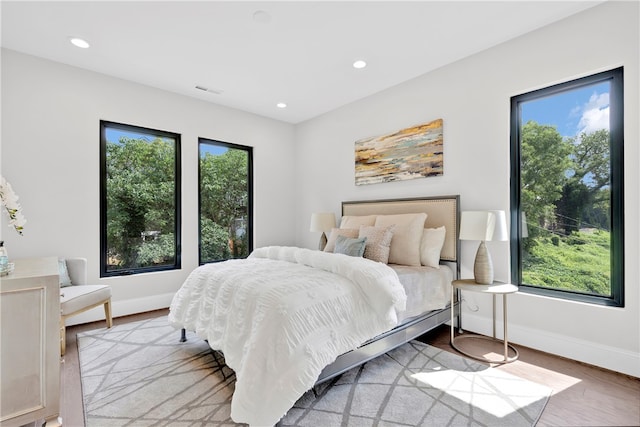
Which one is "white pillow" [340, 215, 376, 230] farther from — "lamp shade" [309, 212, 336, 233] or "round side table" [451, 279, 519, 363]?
"round side table" [451, 279, 519, 363]

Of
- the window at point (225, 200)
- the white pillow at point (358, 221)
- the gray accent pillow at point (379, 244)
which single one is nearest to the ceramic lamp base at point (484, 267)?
the gray accent pillow at point (379, 244)

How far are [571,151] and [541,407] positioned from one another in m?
2.02

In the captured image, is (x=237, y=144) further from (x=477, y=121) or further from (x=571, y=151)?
(x=571, y=151)

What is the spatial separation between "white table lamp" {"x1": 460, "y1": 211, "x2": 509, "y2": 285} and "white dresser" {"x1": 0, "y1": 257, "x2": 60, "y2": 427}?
9.40 feet

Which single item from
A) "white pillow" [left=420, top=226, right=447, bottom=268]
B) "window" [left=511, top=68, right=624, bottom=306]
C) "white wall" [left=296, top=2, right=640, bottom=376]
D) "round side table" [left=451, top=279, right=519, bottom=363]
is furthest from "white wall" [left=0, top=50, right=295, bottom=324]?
"window" [left=511, top=68, right=624, bottom=306]

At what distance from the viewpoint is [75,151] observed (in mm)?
3258

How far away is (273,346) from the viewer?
159 cm

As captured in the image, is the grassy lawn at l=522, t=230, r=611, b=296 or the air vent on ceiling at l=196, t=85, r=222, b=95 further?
the air vent on ceiling at l=196, t=85, r=222, b=95

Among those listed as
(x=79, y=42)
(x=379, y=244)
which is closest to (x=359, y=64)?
(x=379, y=244)

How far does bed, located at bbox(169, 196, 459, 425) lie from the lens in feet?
5.14

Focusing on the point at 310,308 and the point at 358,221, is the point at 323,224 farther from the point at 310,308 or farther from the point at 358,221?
the point at 310,308

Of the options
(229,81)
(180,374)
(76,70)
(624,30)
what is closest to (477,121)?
(624,30)

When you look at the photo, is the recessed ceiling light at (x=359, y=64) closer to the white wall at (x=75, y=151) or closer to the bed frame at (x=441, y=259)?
the bed frame at (x=441, y=259)

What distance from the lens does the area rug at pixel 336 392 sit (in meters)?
1.70
